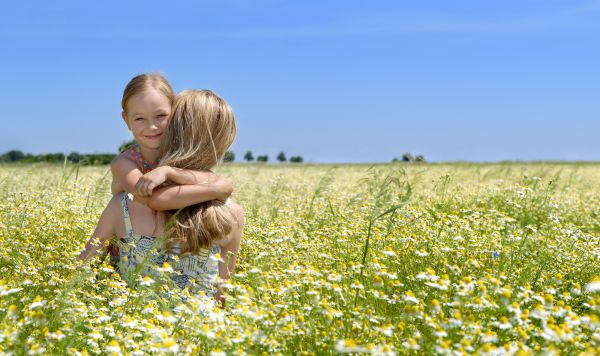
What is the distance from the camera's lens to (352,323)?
3.35m

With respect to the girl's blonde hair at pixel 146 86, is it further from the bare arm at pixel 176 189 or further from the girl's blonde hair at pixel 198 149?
the bare arm at pixel 176 189

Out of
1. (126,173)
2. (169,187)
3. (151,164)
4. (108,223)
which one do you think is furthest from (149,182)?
(151,164)

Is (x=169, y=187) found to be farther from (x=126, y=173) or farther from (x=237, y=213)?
(x=237, y=213)

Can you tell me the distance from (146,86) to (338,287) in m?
2.41

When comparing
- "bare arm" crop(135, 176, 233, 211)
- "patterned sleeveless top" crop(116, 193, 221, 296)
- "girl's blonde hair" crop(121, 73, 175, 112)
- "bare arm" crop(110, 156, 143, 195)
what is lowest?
"patterned sleeveless top" crop(116, 193, 221, 296)

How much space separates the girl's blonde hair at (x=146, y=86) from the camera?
16.0ft

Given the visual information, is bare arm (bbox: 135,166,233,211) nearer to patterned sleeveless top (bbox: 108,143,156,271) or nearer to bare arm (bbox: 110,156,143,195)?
bare arm (bbox: 110,156,143,195)

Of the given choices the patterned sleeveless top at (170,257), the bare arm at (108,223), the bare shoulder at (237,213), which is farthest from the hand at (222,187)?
the bare arm at (108,223)

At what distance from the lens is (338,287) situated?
10.9 feet

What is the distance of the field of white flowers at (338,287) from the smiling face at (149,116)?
1.01 meters

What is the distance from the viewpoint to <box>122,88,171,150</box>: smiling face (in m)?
4.86

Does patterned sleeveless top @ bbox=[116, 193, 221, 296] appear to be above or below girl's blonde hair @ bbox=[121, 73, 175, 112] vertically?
below

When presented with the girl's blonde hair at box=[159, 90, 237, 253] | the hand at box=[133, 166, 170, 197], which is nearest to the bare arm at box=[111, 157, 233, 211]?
the hand at box=[133, 166, 170, 197]

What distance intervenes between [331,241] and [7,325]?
299 centimetres
